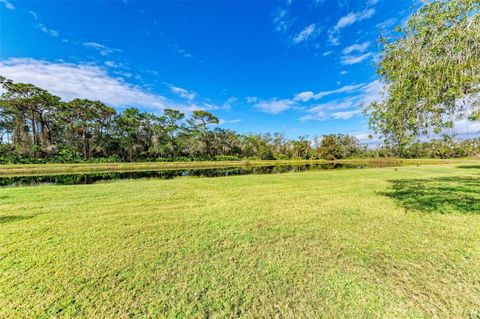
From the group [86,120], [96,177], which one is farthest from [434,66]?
[86,120]

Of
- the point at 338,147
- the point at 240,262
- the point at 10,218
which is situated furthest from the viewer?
the point at 338,147

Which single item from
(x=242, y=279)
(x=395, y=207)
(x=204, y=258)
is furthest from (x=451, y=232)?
(x=204, y=258)

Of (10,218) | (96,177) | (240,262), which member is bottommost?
(240,262)

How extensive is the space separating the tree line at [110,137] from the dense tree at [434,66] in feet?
91.2

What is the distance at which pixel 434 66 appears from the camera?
160 inches

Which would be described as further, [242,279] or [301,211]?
[301,211]

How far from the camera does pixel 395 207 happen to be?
6.04 m

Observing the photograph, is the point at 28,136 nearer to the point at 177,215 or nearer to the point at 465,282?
the point at 177,215

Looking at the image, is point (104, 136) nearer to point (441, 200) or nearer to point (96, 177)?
point (96, 177)

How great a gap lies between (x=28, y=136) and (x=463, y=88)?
53597mm

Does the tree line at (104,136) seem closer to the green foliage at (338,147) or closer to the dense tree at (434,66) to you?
the green foliage at (338,147)

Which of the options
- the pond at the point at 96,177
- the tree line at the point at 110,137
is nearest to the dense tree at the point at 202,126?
the tree line at the point at 110,137

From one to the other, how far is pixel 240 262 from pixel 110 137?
4994 centimetres

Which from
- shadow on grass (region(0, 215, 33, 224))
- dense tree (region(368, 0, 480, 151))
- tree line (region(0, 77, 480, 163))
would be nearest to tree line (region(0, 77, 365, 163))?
tree line (region(0, 77, 480, 163))
